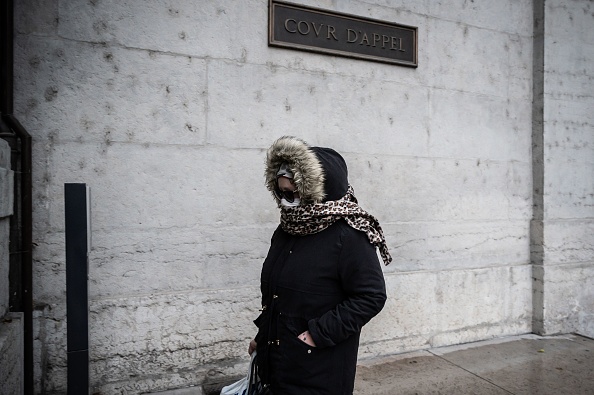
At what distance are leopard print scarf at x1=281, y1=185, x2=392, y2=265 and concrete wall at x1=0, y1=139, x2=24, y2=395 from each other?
183cm

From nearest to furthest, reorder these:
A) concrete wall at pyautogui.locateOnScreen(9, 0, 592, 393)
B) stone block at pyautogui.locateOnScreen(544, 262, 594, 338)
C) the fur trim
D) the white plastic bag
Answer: the fur trim, the white plastic bag, concrete wall at pyautogui.locateOnScreen(9, 0, 592, 393), stone block at pyautogui.locateOnScreen(544, 262, 594, 338)

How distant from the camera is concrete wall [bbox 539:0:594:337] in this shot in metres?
5.04

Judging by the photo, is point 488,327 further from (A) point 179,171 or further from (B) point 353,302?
(A) point 179,171

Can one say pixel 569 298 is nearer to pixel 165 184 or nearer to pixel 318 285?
pixel 318 285

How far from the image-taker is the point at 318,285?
2.24 m

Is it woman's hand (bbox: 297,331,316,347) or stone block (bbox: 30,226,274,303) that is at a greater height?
stone block (bbox: 30,226,274,303)

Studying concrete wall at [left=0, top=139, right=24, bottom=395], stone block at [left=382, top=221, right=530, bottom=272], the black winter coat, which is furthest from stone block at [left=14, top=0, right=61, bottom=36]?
stone block at [left=382, top=221, right=530, bottom=272]

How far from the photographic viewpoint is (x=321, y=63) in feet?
13.7

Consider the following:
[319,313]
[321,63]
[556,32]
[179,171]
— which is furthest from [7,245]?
[556,32]

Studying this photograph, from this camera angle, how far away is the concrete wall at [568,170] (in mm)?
5043

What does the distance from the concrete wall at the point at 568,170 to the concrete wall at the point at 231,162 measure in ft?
0.51

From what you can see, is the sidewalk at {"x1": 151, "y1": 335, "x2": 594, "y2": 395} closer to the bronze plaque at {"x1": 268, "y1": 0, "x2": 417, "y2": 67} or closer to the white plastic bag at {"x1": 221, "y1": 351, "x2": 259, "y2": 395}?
the white plastic bag at {"x1": 221, "y1": 351, "x2": 259, "y2": 395}

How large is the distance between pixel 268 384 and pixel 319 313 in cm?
50

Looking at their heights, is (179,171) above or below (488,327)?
above
